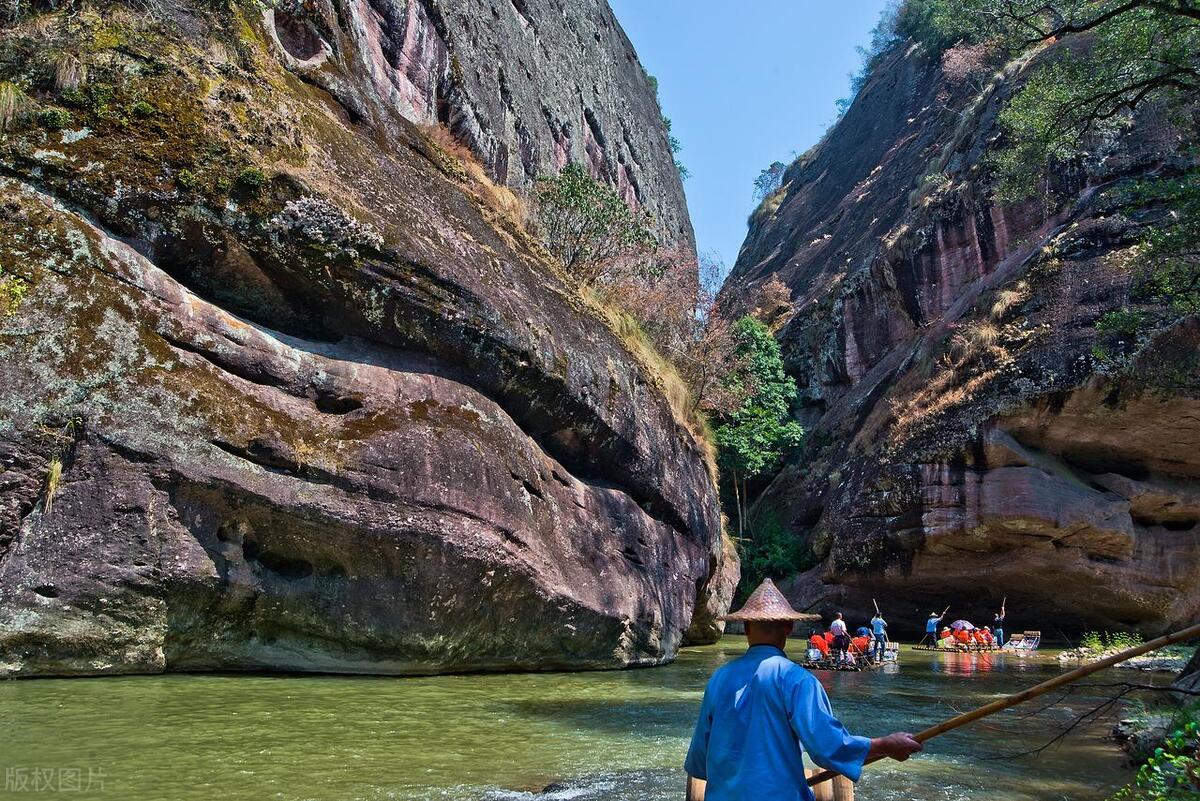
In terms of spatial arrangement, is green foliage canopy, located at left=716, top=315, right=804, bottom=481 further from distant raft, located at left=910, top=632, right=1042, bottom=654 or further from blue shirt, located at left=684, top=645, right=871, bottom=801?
blue shirt, located at left=684, top=645, right=871, bottom=801

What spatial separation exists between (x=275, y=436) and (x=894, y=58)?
57451mm

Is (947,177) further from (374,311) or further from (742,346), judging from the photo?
(374,311)

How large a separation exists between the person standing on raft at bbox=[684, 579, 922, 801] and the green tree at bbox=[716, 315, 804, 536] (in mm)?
28643

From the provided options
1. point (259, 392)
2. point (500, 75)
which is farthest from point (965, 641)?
point (500, 75)

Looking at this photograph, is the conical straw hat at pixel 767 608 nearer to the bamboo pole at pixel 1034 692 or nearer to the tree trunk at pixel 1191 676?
the bamboo pole at pixel 1034 692

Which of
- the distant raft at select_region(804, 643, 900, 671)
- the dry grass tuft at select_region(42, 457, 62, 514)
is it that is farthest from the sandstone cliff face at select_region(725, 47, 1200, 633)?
the dry grass tuft at select_region(42, 457, 62, 514)

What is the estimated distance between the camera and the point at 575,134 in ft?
101

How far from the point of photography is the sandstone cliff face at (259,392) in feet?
28.2

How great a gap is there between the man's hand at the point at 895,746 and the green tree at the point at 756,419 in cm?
2880

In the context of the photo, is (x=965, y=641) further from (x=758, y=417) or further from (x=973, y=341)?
(x=758, y=417)

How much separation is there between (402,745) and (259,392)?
5.24 m

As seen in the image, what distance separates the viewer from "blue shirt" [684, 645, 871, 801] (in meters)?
3.18

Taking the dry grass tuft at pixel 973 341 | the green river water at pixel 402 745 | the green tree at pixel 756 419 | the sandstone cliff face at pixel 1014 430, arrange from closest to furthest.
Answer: the green river water at pixel 402 745, the sandstone cliff face at pixel 1014 430, the dry grass tuft at pixel 973 341, the green tree at pixel 756 419

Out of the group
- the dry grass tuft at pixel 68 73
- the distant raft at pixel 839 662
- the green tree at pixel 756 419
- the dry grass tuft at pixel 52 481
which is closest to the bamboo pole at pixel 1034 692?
the dry grass tuft at pixel 52 481
